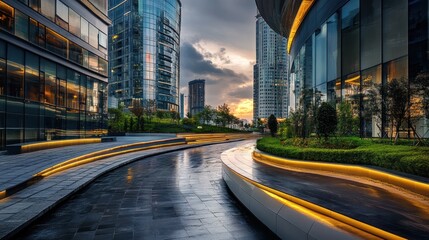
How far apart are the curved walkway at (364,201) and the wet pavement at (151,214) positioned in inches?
66.6

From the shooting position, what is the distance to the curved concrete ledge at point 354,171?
666 cm

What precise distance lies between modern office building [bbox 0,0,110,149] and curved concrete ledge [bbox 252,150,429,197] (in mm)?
A: 17256

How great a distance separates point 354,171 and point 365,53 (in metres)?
12.6

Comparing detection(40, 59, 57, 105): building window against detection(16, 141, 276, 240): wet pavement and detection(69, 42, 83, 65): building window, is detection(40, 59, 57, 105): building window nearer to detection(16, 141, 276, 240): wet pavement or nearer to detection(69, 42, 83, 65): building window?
detection(69, 42, 83, 65): building window

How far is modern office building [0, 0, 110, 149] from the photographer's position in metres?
17.2

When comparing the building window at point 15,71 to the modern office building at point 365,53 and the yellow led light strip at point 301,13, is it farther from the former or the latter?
the yellow led light strip at point 301,13

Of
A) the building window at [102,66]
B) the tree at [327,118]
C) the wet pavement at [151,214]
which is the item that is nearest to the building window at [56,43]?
the building window at [102,66]

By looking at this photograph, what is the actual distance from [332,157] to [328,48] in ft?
51.9

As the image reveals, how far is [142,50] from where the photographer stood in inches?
3762

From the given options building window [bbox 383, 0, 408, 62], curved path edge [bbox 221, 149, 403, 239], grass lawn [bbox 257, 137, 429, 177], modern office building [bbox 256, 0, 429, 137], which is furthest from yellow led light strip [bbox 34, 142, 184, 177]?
building window [bbox 383, 0, 408, 62]

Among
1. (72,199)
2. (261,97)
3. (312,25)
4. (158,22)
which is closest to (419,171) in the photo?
(72,199)

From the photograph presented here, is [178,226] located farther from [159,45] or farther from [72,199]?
[159,45]

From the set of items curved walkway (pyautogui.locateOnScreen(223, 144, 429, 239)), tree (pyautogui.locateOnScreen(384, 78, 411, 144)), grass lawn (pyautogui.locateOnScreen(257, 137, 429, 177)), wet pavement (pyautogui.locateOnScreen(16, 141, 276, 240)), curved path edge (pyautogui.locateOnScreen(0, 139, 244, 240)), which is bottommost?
wet pavement (pyautogui.locateOnScreen(16, 141, 276, 240))

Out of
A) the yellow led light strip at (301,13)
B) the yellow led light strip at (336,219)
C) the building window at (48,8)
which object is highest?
the yellow led light strip at (301,13)
